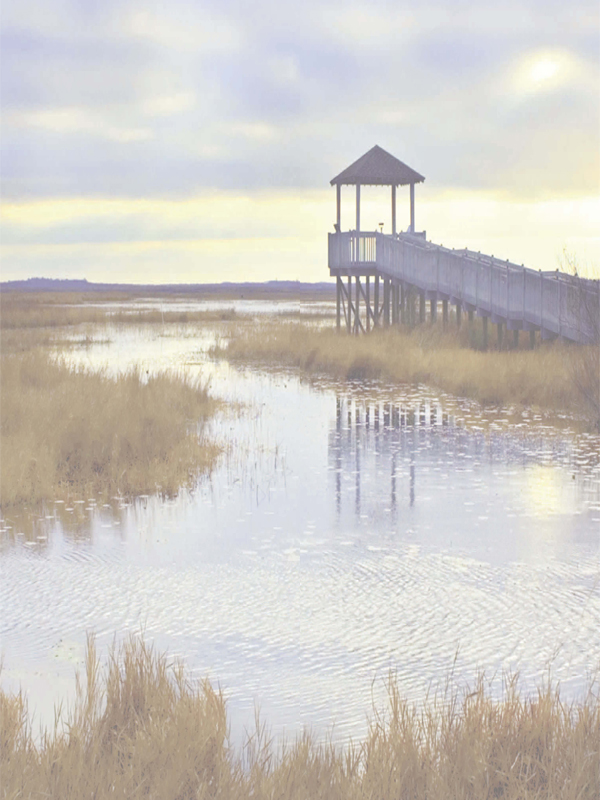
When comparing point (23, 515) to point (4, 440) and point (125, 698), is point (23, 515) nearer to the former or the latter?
point (4, 440)

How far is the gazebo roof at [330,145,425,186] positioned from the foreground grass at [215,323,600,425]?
5.04m

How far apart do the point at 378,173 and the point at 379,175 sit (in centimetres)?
7

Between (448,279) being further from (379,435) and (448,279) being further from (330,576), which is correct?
(330,576)

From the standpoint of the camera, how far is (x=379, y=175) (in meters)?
34.0

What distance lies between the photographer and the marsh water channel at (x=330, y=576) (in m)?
6.32

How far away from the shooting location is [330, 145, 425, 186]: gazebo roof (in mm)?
34031

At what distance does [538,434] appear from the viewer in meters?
15.5

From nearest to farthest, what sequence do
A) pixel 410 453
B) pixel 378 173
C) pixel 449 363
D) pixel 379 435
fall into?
pixel 410 453 < pixel 379 435 < pixel 449 363 < pixel 378 173

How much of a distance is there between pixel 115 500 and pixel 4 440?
6.46 feet

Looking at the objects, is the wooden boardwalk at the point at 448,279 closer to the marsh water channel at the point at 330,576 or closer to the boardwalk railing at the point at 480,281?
the boardwalk railing at the point at 480,281

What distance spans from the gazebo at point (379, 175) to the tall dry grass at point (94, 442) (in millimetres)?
18484

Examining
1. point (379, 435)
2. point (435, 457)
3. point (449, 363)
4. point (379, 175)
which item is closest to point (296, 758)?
point (435, 457)

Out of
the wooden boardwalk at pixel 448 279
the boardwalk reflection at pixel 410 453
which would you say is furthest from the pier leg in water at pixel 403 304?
the boardwalk reflection at pixel 410 453

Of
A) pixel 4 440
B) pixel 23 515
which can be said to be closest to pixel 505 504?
pixel 23 515
